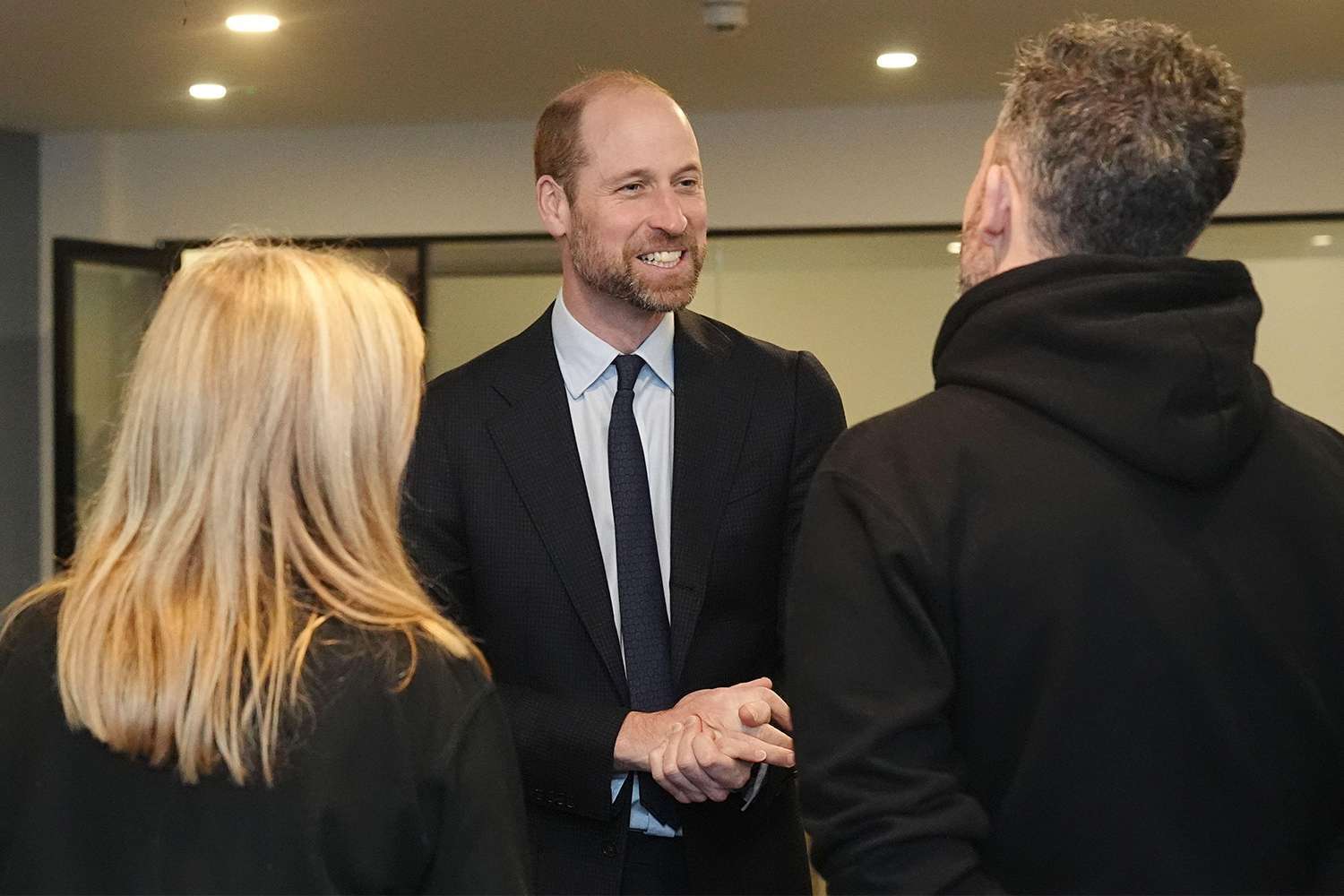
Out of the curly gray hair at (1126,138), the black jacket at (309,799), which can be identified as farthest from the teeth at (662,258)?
the black jacket at (309,799)

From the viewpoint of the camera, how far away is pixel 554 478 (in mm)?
2025

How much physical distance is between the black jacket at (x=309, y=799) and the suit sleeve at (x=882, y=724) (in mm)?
258

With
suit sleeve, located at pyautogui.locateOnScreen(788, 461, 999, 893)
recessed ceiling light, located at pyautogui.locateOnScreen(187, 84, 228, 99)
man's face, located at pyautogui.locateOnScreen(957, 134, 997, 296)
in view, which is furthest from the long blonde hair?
recessed ceiling light, located at pyautogui.locateOnScreen(187, 84, 228, 99)

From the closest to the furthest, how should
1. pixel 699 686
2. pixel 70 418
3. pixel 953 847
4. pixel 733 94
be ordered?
pixel 953 847 < pixel 699 686 < pixel 733 94 < pixel 70 418

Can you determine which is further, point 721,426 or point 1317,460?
point 721,426

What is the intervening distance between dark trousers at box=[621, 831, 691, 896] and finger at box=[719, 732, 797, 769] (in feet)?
0.75

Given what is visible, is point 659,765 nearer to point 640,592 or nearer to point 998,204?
point 640,592

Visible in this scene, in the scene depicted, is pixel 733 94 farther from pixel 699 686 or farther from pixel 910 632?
pixel 910 632

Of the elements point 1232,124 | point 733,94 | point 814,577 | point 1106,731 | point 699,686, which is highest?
point 733,94

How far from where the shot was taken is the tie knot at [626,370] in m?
2.11

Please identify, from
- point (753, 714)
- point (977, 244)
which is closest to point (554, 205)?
point (753, 714)

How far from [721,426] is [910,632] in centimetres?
89

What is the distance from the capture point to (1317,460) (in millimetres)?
1306

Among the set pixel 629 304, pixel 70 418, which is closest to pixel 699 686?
pixel 629 304
